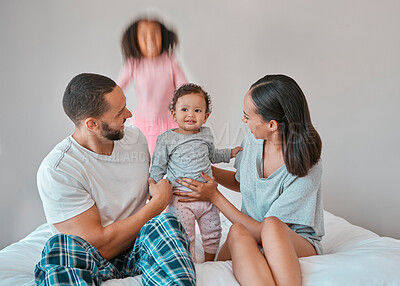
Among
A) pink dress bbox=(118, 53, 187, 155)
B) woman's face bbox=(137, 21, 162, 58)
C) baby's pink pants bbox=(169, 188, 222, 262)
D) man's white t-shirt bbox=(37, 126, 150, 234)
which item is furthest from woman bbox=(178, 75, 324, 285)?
woman's face bbox=(137, 21, 162, 58)

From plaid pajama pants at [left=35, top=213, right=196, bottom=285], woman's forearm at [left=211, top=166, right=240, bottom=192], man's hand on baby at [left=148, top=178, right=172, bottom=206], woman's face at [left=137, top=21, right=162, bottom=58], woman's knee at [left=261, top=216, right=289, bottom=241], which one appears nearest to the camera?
plaid pajama pants at [left=35, top=213, right=196, bottom=285]

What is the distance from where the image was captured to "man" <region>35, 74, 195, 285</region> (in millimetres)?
926

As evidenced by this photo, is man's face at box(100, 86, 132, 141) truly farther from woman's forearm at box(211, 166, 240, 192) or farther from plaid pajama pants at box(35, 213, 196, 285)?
woman's forearm at box(211, 166, 240, 192)

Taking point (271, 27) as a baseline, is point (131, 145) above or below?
below

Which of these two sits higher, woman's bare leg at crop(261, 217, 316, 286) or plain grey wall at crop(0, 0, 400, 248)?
plain grey wall at crop(0, 0, 400, 248)

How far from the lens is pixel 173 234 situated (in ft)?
3.30

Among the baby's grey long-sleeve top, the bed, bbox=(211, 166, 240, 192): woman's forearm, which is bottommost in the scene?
the bed

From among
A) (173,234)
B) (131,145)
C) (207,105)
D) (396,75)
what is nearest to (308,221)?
(173,234)

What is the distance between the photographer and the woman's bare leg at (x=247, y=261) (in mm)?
929

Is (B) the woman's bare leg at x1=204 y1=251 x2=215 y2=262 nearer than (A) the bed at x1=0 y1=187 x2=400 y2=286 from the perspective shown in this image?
No

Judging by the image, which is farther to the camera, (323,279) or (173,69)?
(173,69)

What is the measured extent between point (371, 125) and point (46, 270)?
2186 mm

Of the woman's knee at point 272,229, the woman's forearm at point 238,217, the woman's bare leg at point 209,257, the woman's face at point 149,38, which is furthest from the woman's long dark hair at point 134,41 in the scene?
the woman's knee at point 272,229

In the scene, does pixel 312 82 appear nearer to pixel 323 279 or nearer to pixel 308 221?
pixel 308 221
